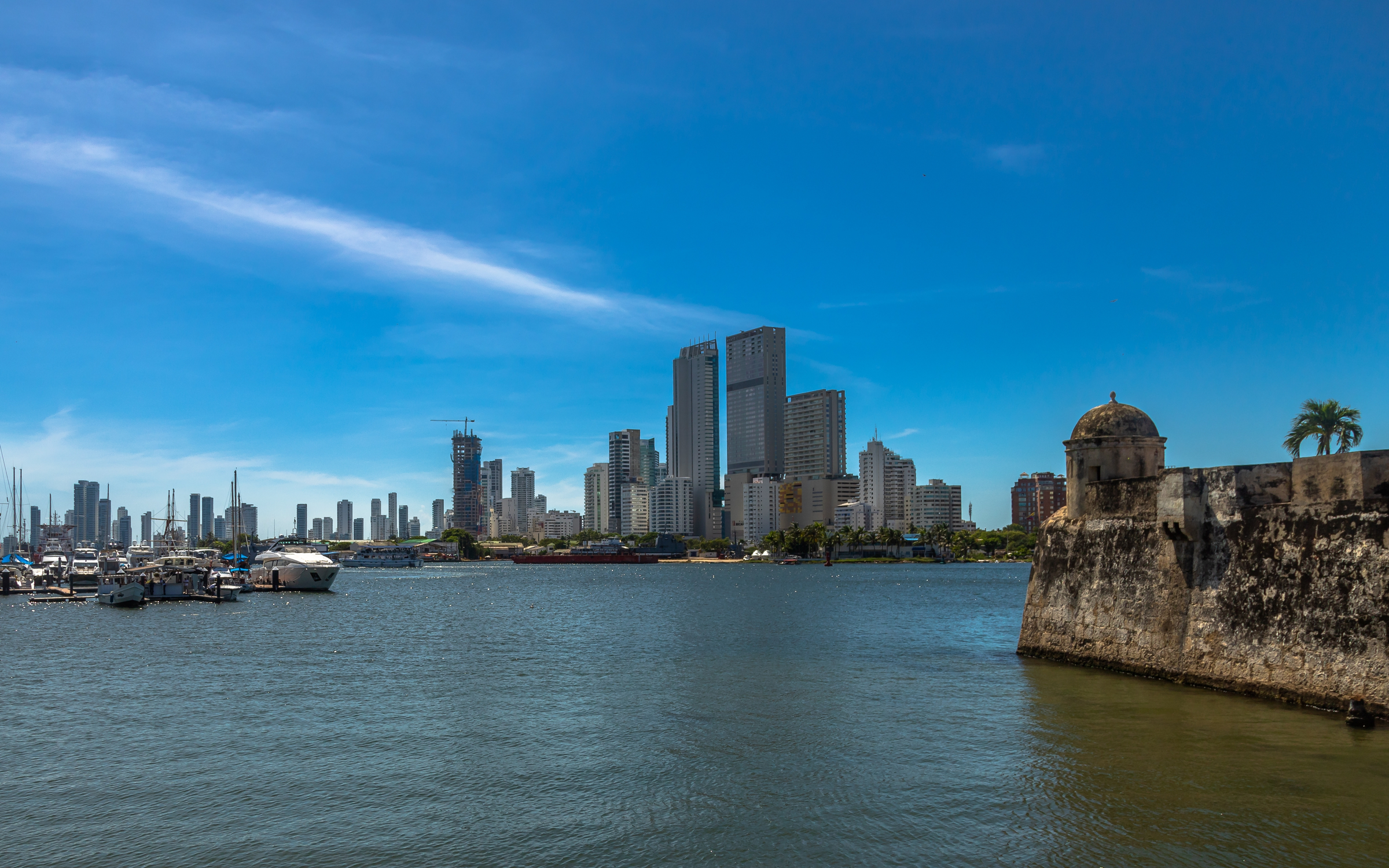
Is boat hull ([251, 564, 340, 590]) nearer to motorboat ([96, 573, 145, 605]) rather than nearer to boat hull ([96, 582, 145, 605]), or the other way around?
motorboat ([96, 573, 145, 605])

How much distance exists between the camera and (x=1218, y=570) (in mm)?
22359

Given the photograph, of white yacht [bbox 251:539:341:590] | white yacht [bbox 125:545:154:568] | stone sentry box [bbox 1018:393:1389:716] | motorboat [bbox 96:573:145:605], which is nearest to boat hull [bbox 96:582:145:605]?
motorboat [bbox 96:573:145:605]

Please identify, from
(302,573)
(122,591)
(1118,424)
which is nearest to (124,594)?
(122,591)

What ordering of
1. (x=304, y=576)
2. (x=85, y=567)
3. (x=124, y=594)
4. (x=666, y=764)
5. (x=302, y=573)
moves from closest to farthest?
1. (x=666, y=764)
2. (x=124, y=594)
3. (x=302, y=573)
4. (x=304, y=576)
5. (x=85, y=567)

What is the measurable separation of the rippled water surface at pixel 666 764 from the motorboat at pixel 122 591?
3280 centimetres

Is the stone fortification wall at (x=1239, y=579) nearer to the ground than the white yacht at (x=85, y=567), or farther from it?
farther from it

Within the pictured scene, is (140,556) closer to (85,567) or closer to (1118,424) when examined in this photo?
(85,567)

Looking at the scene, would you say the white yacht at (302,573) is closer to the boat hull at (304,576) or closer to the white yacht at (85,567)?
the boat hull at (304,576)

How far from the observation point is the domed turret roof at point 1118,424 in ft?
90.2

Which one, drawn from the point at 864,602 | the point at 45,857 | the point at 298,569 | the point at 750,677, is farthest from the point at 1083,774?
the point at 298,569

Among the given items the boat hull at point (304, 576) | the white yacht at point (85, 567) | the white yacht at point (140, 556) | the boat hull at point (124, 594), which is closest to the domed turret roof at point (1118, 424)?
the boat hull at point (124, 594)

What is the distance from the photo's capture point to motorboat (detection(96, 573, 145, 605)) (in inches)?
2638

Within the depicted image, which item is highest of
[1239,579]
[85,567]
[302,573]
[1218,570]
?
[1218,570]

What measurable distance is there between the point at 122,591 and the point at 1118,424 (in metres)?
70.5
